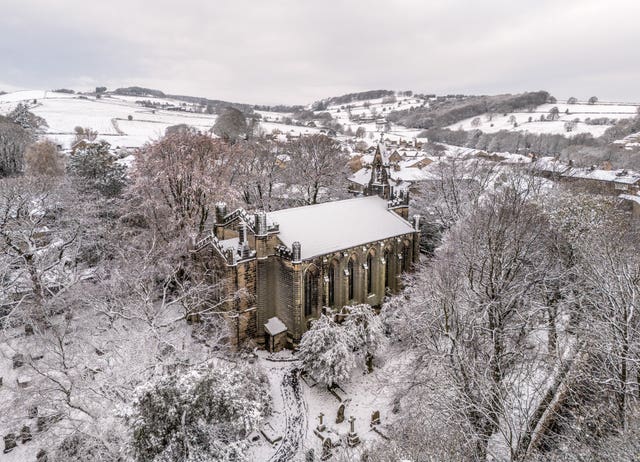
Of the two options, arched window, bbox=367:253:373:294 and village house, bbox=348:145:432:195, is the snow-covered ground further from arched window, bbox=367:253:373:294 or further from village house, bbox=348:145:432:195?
village house, bbox=348:145:432:195

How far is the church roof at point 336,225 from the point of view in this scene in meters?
25.5

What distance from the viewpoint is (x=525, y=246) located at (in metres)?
20.5

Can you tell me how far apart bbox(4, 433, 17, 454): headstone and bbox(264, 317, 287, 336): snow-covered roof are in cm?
1433

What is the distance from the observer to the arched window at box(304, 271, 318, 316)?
2505 centimetres

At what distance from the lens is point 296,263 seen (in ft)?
76.4

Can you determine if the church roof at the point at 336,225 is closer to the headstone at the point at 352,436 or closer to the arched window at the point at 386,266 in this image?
the arched window at the point at 386,266

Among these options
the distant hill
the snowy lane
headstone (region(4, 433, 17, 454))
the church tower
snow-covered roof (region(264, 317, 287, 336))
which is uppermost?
the distant hill

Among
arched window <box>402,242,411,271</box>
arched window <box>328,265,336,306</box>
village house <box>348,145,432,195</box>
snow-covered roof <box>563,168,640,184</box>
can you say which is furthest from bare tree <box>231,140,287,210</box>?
snow-covered roof <box>563,168,640,184</box>

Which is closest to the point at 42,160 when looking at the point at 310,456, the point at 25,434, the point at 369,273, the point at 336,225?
the point at 25,434

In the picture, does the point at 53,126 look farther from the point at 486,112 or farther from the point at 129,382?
the point at 486,112

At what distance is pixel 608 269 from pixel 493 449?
10025mm

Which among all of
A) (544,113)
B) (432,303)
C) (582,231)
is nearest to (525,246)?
(582,231)

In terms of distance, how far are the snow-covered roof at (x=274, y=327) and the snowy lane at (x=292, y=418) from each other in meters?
2.74

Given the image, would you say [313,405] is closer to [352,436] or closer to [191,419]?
[352,436]
